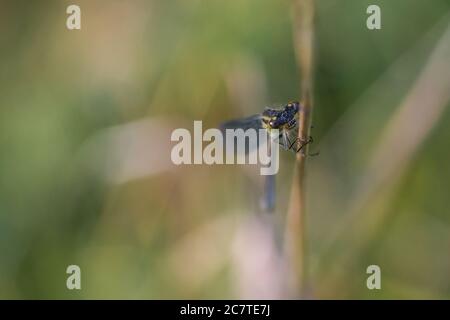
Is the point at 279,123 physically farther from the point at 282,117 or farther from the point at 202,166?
the point at 202,166

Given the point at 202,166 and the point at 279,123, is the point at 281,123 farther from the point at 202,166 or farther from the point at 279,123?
the point at 202,166

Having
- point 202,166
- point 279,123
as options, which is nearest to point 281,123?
point 279,123

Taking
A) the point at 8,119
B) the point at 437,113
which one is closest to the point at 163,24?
the point at 8,119

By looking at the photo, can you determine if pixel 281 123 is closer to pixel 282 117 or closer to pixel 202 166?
pixel 282 117
